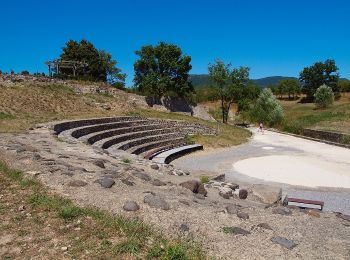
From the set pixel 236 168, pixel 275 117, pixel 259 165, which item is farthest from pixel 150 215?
pixel 275 117

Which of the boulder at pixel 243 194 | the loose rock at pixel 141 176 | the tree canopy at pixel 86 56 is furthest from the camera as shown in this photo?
the tree canopy at pixel 86 56

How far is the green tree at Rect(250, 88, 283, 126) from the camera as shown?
40.8 metres

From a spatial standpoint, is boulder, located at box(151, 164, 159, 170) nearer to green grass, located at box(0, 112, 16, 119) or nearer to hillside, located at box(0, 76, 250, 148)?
hillside, located at box(0, 76, 250, 148)

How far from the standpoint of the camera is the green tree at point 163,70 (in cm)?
4225

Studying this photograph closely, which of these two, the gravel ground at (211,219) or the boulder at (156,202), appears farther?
the boulder at (156,202)

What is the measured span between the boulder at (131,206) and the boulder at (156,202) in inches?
9.9

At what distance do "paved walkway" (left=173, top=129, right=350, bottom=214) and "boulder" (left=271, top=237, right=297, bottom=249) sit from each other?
5723 millimetres

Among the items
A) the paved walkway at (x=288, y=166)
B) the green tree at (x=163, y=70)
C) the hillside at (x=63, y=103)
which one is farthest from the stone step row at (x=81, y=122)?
the green tree at (x=163, y=70)

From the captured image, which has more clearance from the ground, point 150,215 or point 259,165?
point 150,215

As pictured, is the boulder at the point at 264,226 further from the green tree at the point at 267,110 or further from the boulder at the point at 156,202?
the green tree at the point at 267,110

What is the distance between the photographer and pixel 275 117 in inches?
1598

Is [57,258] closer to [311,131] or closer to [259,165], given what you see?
[259,165]

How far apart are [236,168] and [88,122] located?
8.76 metres

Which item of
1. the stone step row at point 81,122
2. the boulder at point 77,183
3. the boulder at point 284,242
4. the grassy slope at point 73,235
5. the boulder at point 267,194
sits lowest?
the boulder at point 267,194
